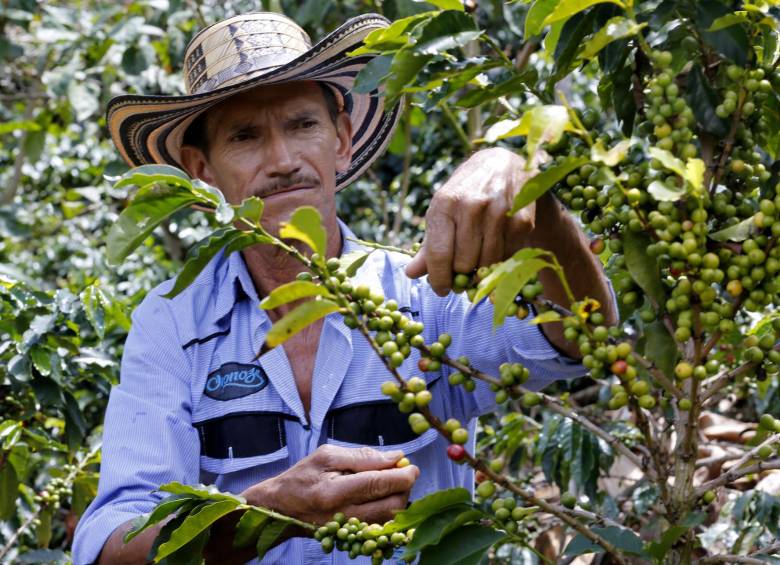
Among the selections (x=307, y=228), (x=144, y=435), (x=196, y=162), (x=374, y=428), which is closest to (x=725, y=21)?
(x=307, y=228)

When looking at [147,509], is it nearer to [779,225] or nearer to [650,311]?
[650,311]

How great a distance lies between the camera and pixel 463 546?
1.48 meters

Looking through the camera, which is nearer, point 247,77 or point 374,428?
point 374,428

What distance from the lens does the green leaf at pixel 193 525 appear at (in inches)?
63.2

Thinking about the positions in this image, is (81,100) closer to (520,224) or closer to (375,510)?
(375,510)

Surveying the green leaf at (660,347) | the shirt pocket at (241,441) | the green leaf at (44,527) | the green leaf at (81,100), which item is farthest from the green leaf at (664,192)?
the green leaf at (81,100)

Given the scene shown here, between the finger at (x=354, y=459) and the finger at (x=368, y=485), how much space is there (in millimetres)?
29

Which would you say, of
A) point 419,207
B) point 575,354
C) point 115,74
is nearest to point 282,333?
point 575,354

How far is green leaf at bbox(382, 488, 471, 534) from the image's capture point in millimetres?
1453

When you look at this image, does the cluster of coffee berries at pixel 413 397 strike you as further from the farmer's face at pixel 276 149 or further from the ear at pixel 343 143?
the ear at pixel 343 143

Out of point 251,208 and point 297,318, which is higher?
point 251,208

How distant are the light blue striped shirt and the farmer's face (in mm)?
Answer: 232

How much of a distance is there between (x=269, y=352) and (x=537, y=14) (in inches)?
42.7

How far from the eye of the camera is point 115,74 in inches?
196
